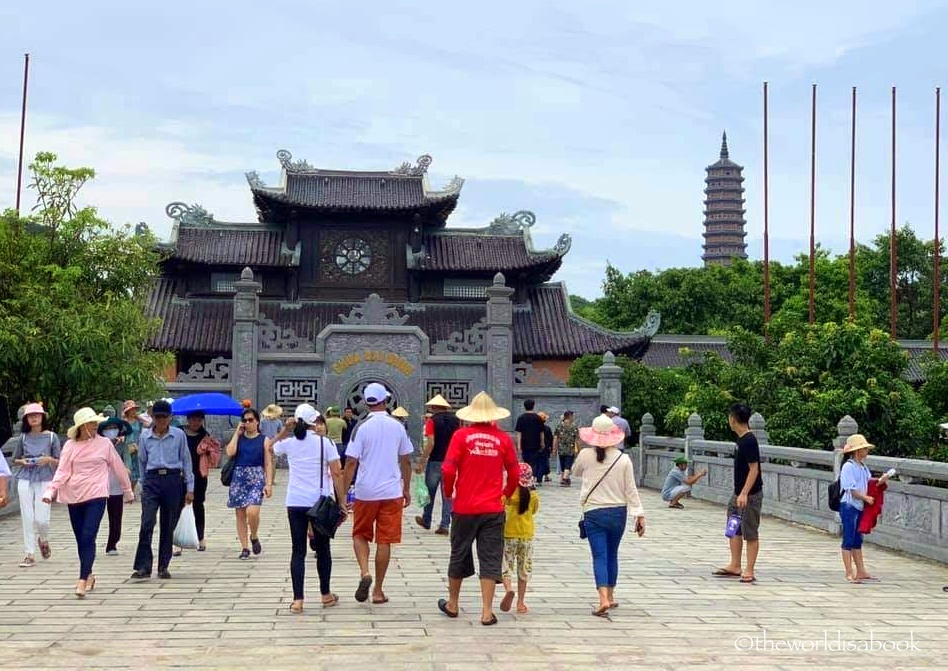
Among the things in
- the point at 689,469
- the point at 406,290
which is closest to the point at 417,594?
the point at 689,469

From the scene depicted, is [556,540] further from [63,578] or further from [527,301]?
[527,301]

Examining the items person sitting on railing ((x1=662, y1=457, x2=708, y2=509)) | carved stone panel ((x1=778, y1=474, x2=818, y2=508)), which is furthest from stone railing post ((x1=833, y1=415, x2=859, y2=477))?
person sitting on railing ((x1=662, y1=457, x2=708, y2=509))

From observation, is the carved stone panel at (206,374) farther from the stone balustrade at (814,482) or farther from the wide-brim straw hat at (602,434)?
the wide-brim straw hat at (602,434)

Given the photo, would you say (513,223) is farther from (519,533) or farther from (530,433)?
(519,533)

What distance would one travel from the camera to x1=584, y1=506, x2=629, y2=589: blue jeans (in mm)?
Answer: 8969

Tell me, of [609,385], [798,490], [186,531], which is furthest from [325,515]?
[609,385]

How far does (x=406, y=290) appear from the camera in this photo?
3934 centimetres

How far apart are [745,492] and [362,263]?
29.7m

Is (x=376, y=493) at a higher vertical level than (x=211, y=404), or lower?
lower

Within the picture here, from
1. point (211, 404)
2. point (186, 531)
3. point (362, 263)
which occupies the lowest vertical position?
point (186, 531)

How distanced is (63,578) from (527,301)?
29.6 meters

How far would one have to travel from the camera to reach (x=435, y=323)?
3853cm

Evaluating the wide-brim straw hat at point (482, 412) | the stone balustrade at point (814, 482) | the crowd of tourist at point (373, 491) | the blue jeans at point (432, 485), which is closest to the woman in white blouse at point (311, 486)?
the crowd of tourist at point (373, 491)

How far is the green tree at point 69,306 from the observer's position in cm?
2022
